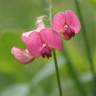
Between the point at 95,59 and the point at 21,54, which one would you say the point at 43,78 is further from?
the point at 21,54

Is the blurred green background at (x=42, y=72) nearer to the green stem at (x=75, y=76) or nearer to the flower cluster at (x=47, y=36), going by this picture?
the green stem at (x=75, y=76)

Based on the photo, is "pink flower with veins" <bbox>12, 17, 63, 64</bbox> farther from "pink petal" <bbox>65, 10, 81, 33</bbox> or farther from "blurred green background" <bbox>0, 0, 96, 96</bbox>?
"blurred green background" <bbox>0, 0, 96, 96</bbox>

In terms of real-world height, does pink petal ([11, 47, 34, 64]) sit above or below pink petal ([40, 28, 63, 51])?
below

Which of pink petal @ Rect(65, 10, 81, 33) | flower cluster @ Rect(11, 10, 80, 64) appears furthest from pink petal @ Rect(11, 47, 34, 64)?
pink petal @ Rect(65, 10, 81, 33)

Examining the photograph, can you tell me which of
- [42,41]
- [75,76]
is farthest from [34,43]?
[75,76]

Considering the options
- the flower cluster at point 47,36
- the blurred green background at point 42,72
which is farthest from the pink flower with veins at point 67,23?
the blurred green background at point 42,72
